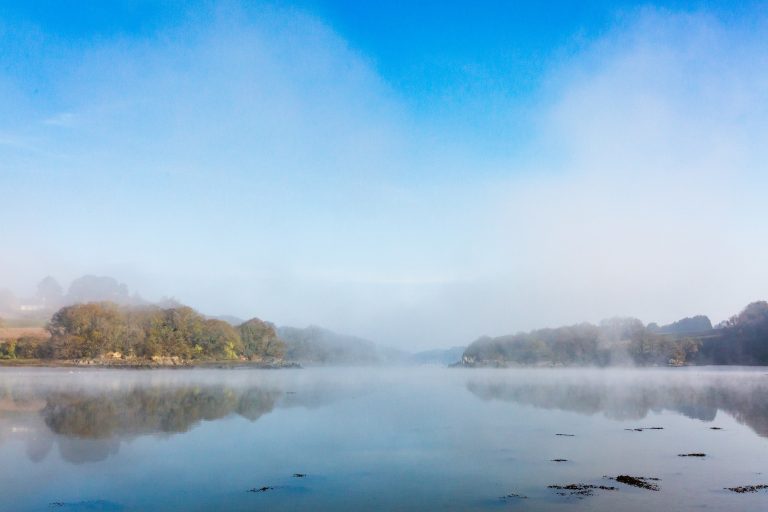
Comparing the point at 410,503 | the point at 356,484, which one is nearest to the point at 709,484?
the point at 410,503

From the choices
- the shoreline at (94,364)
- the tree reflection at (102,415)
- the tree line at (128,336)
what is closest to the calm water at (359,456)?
the tree reflection at (102,415)

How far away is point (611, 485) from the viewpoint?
2002 cm

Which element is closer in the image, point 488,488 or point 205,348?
point 488,488

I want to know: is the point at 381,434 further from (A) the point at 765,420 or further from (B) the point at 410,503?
(A) the point at 765,420

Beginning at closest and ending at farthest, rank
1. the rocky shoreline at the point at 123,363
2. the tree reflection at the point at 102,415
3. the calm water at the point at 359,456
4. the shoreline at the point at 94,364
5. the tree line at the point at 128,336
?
the calm water at the point at 359,456, the tree reflection at the point at 102,415, the shoreline at the point at 94,364, the rocky shoreline at the point at 123,363, the tree line at the point at 128,336

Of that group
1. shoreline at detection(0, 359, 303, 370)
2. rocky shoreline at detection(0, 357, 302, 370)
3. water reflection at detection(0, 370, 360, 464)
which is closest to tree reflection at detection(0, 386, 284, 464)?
water reflection at detection(0, 370, 360, 464)

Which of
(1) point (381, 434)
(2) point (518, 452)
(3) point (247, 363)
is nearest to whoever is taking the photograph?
(2) point (518, 452)

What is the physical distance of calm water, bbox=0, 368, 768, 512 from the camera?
17.5m

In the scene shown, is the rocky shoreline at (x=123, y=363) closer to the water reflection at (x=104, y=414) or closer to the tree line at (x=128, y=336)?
the tree line at (x=128, y=336)

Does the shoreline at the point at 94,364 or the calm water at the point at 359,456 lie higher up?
the shoreline at the point at 94,364

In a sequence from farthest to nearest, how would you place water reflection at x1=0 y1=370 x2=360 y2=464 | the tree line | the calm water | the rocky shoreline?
the tree line, the rocky shoreline, water reflection at x1=0 y1=370 x2=360 y2=464, the calm water

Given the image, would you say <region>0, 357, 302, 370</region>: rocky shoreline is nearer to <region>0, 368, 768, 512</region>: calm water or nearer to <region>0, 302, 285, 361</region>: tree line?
<region>0, 302, 285, 361</region>: tree line

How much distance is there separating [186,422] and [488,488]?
2274 cm

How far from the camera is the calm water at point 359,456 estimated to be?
57.5ft
